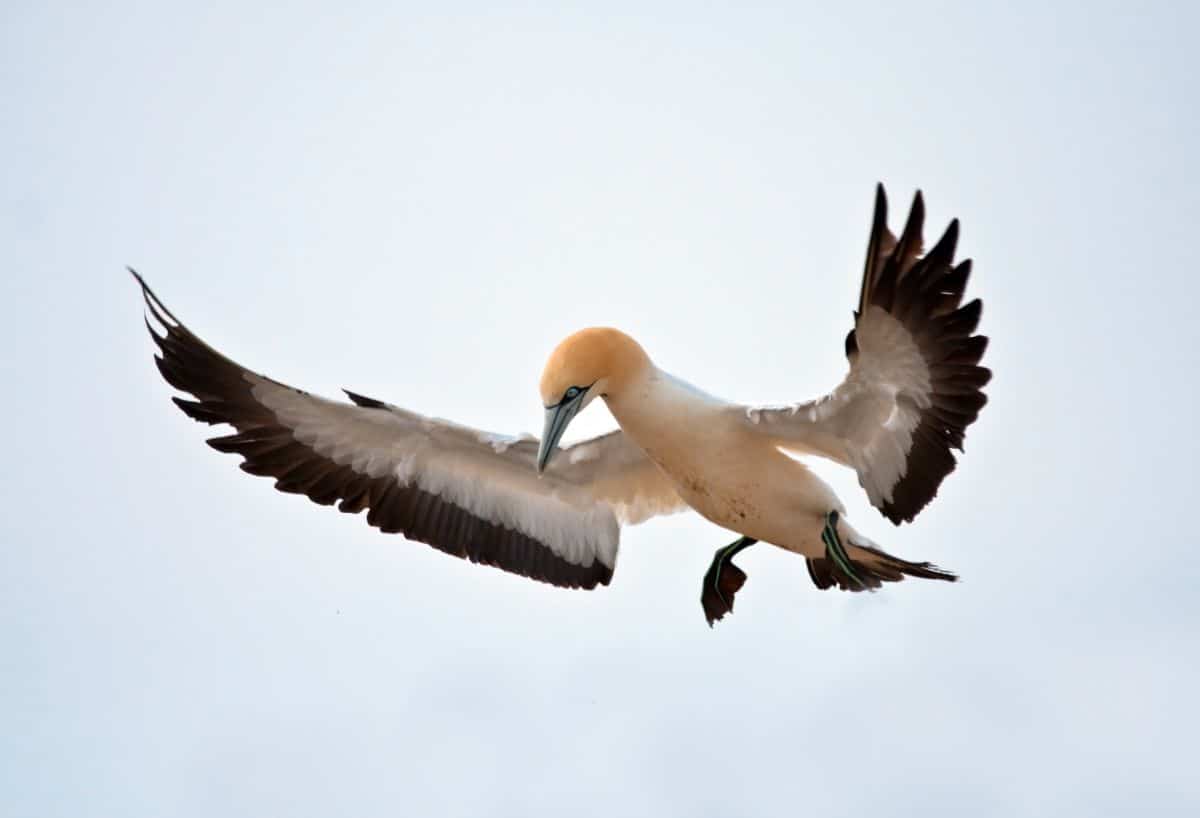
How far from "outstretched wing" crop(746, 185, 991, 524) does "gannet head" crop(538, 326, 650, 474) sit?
71cm

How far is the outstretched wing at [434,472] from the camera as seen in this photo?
37.8 ft

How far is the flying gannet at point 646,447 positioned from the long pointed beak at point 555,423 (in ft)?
0.03

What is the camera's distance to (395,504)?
1188 cm

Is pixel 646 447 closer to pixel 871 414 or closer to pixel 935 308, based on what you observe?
pixel 871 414

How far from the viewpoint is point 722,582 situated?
1192 centimetres

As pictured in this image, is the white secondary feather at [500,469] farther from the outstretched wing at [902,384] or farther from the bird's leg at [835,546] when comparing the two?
the outstretched wing at [902,384]

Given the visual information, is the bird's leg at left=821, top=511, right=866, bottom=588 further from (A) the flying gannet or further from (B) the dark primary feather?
(B) the dark primary feather

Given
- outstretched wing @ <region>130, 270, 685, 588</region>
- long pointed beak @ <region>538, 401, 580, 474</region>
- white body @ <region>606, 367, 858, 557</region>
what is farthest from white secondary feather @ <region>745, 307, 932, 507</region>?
outstretched wing @ <region>130, 270, 685, 588</region>

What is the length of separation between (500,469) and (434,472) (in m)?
0.38

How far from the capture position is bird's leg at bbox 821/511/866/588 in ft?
35.1

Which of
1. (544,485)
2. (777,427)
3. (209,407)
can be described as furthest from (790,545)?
(209,407)

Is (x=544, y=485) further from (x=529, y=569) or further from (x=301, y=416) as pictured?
(x=301, y=416)

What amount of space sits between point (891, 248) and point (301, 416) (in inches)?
152

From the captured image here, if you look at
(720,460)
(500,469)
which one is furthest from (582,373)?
(500,469)
